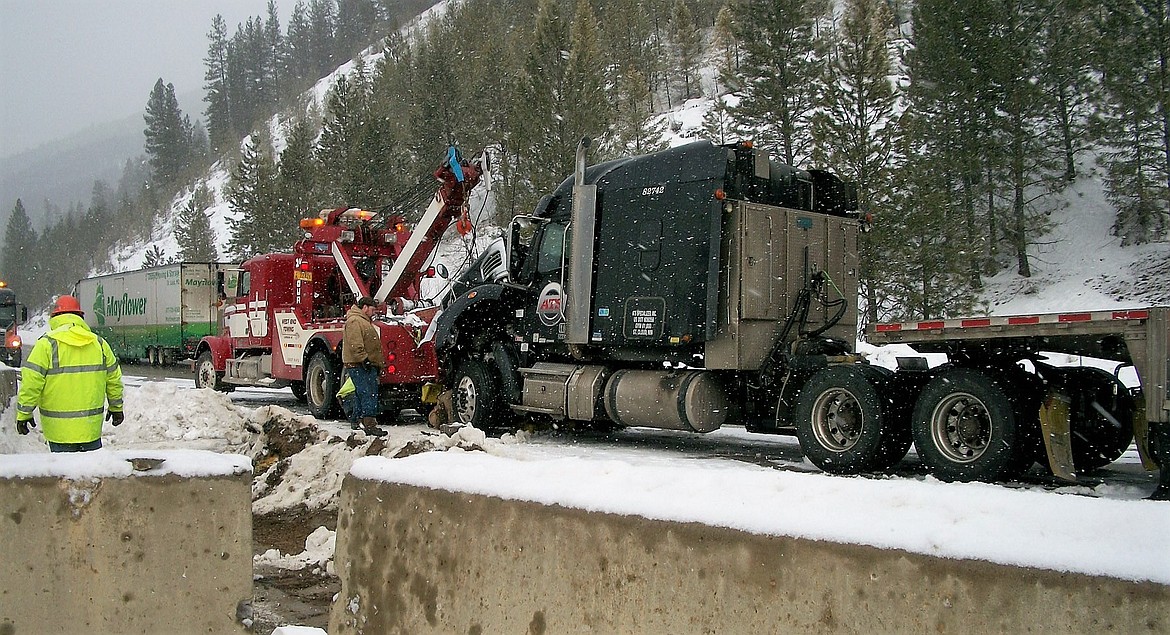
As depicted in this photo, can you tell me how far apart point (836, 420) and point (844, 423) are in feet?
0.25

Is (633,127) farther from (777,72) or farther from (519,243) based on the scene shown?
(519,243)

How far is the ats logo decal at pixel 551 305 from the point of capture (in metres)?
11.1

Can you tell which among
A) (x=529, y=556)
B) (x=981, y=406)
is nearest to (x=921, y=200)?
(x=981, y=406)

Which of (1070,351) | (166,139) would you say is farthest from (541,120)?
(166,139)

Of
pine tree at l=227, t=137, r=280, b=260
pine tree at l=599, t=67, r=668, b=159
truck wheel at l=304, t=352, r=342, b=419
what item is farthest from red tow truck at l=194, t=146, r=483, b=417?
pine tree at l=227, t=137, r=280, b=260

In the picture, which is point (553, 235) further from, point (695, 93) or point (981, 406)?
point (695, 93)

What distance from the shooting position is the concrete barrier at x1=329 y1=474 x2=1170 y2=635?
2.63 meters

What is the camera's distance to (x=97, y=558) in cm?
Answer: 389

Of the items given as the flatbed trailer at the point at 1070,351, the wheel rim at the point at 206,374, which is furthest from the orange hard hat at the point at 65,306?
the wheel rim at the point at 206,374

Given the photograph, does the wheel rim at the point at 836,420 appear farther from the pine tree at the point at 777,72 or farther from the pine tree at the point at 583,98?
the pine tree at the point at 583,98

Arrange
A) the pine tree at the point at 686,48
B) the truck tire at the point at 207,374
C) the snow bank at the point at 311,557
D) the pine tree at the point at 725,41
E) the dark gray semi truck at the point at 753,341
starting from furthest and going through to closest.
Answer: the pine tree at the point at 686,48 → the pine tree at the point at 725,41 → the truck tire at the point at 207,374 → the dark gray semi truck at the point at 753,341 → the snow bank at the point at 311,557

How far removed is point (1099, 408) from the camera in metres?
7.44

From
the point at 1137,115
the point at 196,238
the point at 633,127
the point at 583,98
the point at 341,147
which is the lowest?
the point at 196,238

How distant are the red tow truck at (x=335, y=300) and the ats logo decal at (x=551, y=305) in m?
2.48
